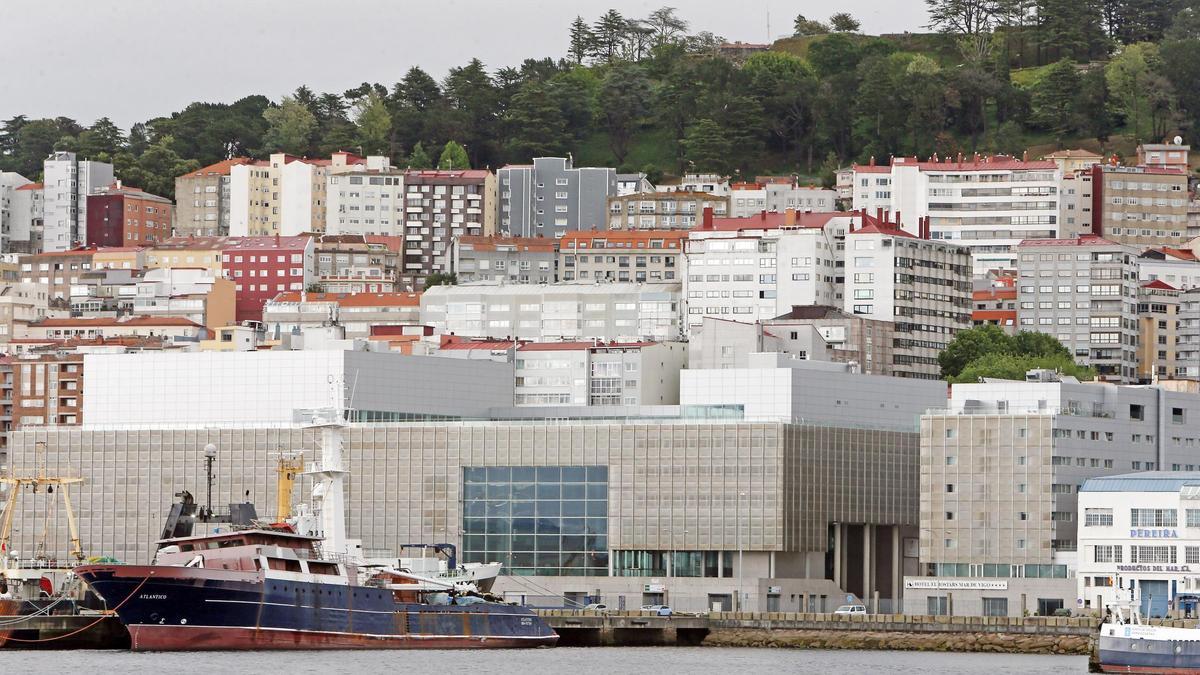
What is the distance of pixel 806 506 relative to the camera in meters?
128

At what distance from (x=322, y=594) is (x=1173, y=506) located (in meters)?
39.2

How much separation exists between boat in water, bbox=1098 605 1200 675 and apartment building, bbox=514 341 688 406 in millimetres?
69562

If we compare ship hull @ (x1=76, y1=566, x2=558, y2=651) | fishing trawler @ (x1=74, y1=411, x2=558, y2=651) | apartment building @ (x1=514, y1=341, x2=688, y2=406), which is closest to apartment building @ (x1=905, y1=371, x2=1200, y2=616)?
fishing trawler @ (x1=74, y1=411, x2=558, y2=651)

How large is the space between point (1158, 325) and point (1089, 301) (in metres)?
6.34

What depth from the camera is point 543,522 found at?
423 ft

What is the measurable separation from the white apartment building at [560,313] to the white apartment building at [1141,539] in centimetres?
7460

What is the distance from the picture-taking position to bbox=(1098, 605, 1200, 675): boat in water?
300 feet

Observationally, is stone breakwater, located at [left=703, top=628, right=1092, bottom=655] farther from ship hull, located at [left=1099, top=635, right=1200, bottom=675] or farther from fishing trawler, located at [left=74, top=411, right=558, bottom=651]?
ship hull, located at [left=1099, top=635, right=1200, bottom=675]

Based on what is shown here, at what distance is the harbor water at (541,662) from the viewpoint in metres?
90.7

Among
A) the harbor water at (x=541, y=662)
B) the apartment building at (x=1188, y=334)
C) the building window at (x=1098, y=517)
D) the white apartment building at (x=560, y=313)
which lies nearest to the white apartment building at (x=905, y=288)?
the white apartment building at (x=560, y=313)

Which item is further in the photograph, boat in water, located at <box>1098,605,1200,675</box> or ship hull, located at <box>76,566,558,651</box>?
ship hull, located at <box>76,566,558,651</box>

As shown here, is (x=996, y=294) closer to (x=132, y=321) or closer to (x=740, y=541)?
(x=132, y=321)

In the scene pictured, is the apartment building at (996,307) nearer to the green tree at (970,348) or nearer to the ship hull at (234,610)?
the green tree at (970,348)

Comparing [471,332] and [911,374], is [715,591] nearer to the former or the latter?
[911,374]
